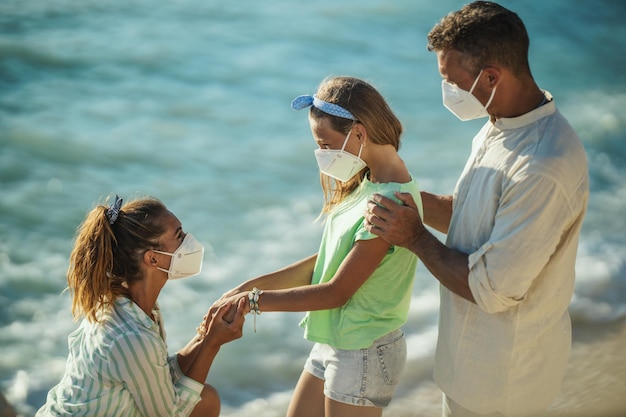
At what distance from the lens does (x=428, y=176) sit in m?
7.48

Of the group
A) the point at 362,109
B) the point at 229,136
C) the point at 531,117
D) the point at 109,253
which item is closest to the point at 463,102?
the point at 531,117

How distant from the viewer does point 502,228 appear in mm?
2506

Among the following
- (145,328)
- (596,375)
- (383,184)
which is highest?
(383,184)

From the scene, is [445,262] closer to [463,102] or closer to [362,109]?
[463,102]

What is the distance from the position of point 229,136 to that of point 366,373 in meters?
5.61

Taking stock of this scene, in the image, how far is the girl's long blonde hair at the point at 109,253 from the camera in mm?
2986

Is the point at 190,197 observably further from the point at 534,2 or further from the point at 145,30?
the point at 534,2

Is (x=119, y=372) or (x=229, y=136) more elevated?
(x=229, y=136)

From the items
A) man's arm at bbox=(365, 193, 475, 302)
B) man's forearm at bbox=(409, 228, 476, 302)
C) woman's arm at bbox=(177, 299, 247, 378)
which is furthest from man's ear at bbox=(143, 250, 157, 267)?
man's forearm at bbox=(409, 228, 476, 302)

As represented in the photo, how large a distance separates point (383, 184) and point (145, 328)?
900 millimetres

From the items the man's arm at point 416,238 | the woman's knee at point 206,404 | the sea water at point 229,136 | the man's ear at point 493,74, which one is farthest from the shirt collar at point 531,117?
the sea water at point 229,136

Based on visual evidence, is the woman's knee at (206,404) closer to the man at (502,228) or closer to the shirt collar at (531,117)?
the man at (502,228)

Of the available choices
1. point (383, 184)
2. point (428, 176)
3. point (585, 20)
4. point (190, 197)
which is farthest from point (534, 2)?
point (383, 184)

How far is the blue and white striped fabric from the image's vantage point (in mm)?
2895
